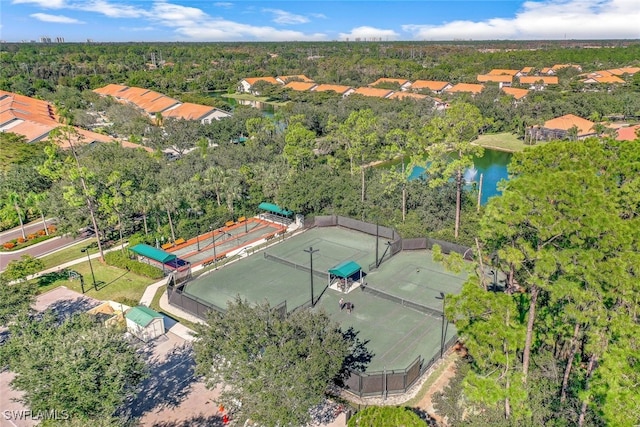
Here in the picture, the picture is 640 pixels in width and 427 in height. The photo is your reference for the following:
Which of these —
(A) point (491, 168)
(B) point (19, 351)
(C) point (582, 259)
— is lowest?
(A) point (491, 168)

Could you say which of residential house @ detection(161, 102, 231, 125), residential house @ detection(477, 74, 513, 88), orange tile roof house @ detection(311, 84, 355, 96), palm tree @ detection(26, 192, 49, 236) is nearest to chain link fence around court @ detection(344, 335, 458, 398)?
palm tree @ detection(26, 192, 49, 236)

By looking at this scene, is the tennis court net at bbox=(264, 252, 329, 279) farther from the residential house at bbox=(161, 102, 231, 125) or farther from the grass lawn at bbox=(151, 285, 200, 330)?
the residential house at bbox=(161, 102, 231, 125)

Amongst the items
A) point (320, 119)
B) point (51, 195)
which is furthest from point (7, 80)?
point (51, 195)

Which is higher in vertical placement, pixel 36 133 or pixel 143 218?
pixel 36 133

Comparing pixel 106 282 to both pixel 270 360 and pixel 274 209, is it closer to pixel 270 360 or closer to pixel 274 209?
pixel 274 209

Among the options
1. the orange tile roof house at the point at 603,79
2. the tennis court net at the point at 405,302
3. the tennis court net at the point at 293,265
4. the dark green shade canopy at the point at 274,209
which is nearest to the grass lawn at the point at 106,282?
the tennis court net at the point at 293,265

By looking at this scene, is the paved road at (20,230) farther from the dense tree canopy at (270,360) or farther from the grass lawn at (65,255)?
the dense tree canopy at (270,360)

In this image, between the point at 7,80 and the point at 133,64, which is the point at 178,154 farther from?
the point at 133,64
